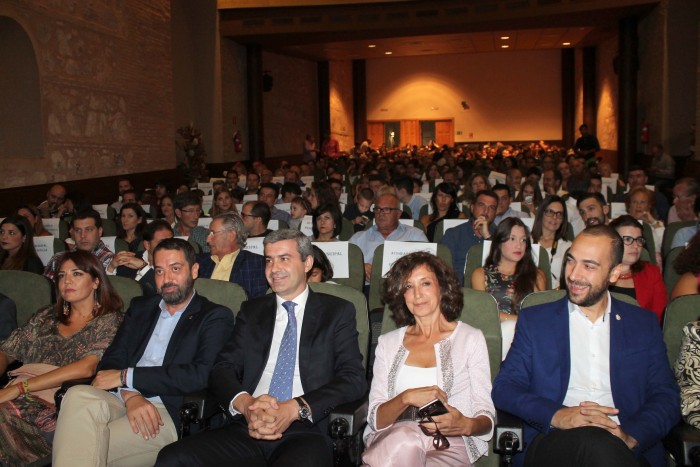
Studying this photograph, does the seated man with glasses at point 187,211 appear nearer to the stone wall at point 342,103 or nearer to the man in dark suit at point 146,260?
the man in dark suit at point 146,260

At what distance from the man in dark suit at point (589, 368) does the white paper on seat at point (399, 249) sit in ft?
6.37

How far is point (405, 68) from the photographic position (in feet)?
90.4

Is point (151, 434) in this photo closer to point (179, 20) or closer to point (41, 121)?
point (41, 121)

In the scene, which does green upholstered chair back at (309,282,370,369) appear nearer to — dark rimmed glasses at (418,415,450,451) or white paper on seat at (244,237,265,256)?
dark rimmed glasses at (418,415,450,451)

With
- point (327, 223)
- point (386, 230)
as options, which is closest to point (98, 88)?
point (327, 223)

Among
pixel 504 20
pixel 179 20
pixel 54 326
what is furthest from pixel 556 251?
pixel 179 20

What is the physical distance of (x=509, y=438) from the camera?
2.51 m

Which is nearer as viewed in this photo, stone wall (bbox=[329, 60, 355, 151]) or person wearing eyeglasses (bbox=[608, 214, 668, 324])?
person wearing eyeglasses (bbox=[608, 214, 668, 324])

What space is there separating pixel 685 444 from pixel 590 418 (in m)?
0.32

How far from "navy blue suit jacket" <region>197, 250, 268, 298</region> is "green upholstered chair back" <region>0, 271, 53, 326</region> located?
3.41ft

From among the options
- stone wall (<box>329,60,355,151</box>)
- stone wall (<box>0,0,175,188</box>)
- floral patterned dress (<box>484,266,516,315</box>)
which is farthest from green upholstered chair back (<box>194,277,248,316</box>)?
stone wall (<box>329,60,355,151</box>)

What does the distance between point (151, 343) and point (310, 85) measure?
21859mm

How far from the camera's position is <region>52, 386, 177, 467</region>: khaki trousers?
2.77m

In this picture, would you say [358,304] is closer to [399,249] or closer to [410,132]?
[399,249]
